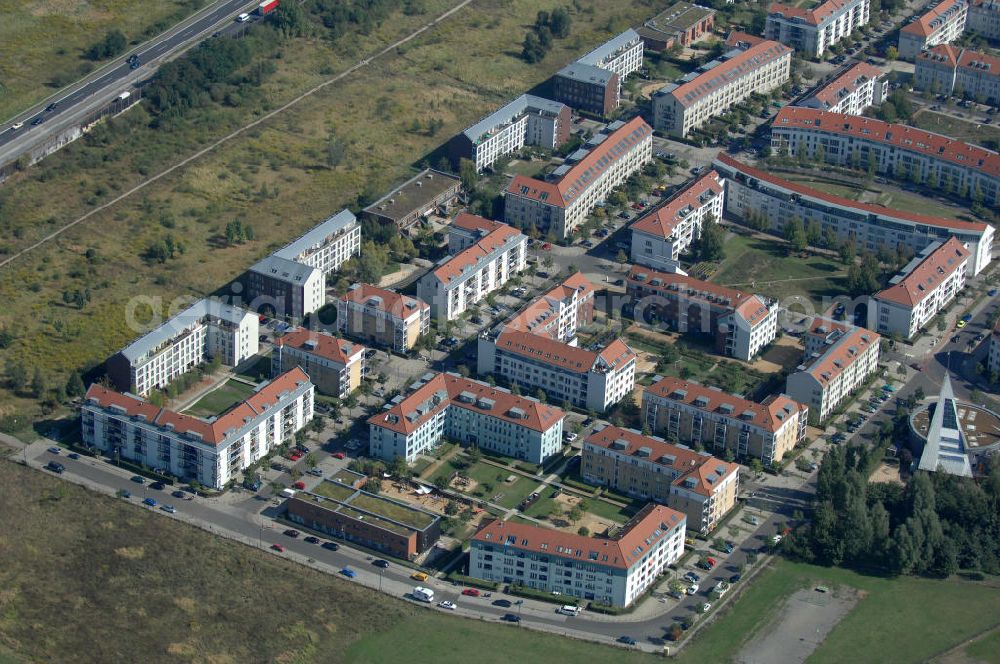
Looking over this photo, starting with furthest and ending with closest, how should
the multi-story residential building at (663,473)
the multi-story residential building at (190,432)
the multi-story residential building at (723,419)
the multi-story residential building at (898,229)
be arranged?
1. the multi-story residential building at (898,229)
2. the multi-story residential building at (723,419)
3. the multi-story residential building at (190,432)
4. the multi-story residential building at (663,473)

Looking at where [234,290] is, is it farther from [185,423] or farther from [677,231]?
[677,231]

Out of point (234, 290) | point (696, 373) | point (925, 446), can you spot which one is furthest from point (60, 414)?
point (925, 446)

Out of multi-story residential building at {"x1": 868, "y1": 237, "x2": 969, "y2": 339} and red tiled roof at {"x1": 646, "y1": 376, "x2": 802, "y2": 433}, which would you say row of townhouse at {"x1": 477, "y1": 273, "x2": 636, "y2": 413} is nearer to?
red tiled roof at {"x1": 646, "y1": 376, "x2": 802, "y2": 433}

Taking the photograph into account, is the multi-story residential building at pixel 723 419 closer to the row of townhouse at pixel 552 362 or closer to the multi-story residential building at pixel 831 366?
the multi-story residential building at pixel 831 366

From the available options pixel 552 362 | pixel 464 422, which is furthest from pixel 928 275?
pixel 464 422

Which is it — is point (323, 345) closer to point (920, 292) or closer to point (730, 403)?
point (730, 403)

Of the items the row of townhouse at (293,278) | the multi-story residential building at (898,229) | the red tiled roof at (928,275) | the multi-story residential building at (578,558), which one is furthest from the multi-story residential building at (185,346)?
the multi-story residential building at (898,229)
